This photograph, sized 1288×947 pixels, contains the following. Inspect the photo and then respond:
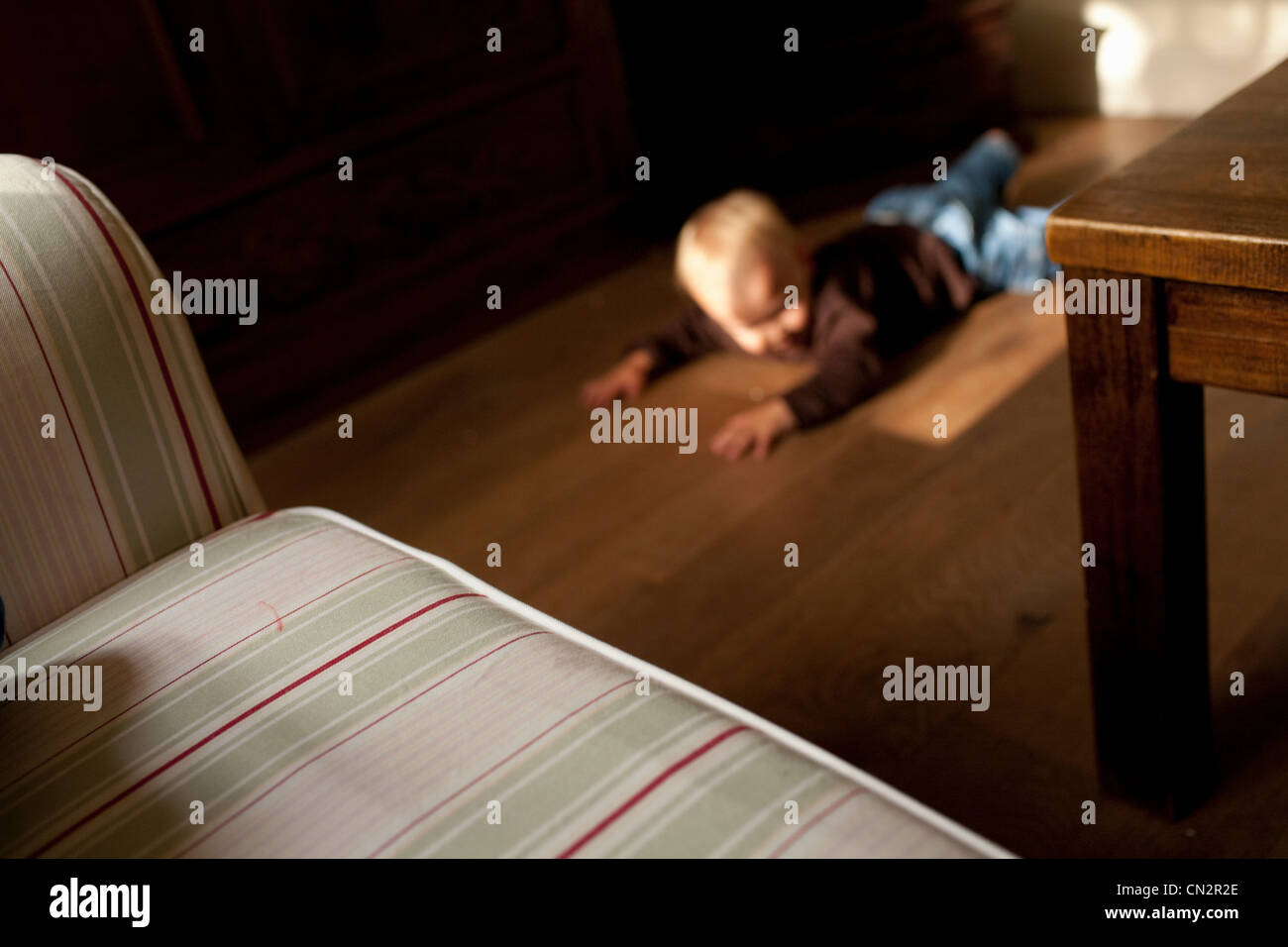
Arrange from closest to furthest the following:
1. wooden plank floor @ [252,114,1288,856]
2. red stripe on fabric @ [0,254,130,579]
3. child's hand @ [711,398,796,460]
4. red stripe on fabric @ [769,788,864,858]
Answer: red stripe on fabric @ [769,788,864,858] < red stripe on fabric @ [0,254,130,579] < wooden plank floor @ [252,114,1288,856] < child's hand @ [711,398,796,460]

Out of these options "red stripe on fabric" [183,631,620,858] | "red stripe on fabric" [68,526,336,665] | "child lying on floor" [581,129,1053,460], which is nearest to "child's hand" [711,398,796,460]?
"child lying on floor" [581,129,1053,460]

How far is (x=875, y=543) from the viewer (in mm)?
1411

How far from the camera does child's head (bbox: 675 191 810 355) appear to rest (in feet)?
5.89

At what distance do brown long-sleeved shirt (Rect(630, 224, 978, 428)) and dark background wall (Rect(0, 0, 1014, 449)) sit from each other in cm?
50

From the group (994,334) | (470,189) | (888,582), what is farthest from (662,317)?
(888,582)

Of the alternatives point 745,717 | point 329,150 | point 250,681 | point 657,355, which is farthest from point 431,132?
point 745,717

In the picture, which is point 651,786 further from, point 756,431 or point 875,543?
point 756,431

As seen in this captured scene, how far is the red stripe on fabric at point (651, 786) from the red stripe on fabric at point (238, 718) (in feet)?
0.74

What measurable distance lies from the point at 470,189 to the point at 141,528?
147 cm

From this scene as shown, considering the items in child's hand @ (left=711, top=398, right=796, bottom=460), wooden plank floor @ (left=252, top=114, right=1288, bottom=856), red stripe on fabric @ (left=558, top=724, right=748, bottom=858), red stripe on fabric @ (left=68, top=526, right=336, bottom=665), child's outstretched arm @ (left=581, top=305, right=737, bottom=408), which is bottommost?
wooden plank floor @ (left=252, top=114, right=1288, bottom=856)

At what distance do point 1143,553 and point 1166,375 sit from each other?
5.7 inches

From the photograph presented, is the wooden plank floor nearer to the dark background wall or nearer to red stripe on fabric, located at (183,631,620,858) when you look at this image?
the dark background wall
